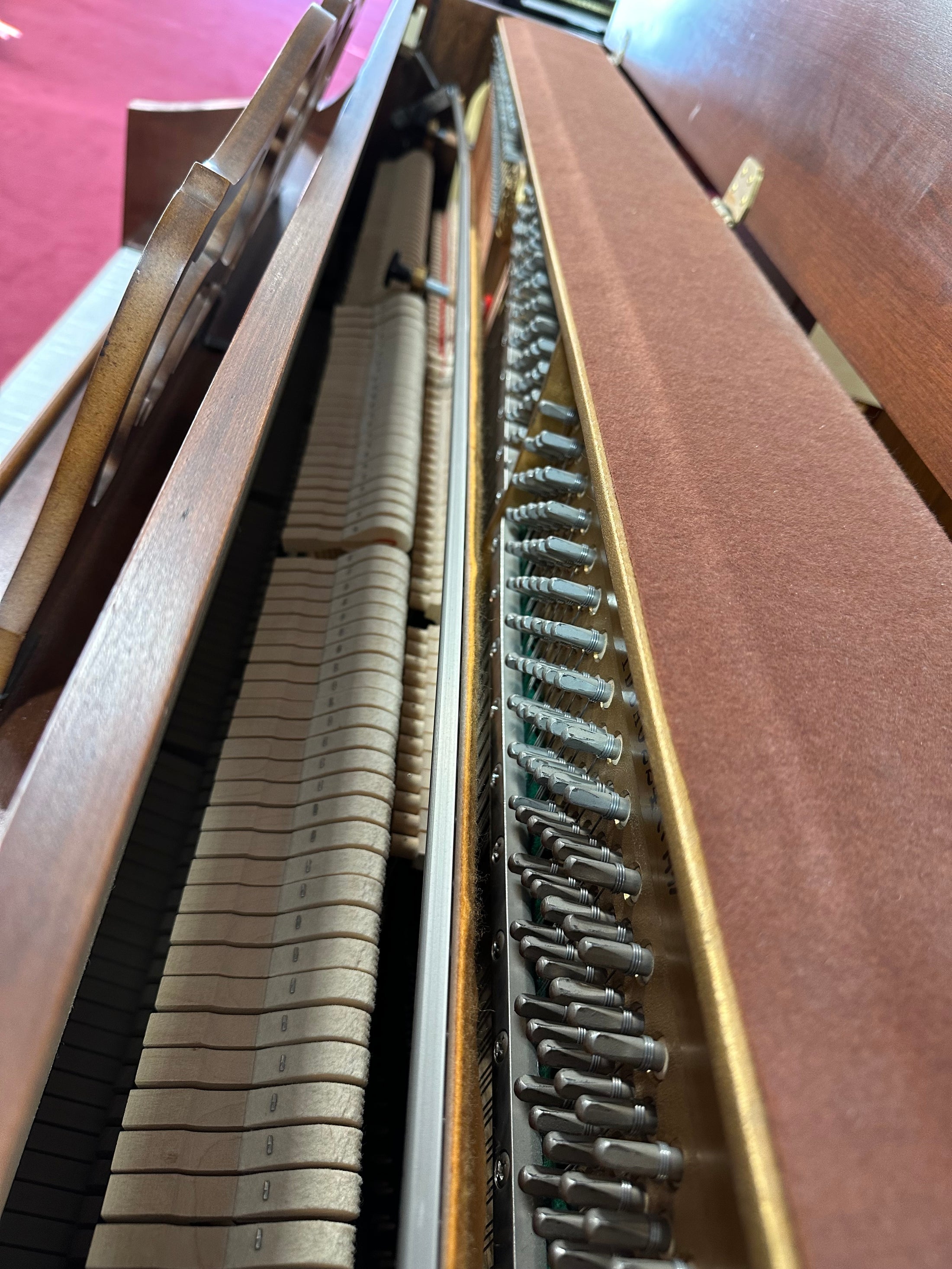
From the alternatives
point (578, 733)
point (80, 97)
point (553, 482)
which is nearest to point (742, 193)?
point (553, 482)

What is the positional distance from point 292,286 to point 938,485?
853 mm

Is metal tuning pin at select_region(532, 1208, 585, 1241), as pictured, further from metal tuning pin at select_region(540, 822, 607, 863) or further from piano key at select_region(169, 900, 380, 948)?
piano key at select_region(169, 900, 380, 948)

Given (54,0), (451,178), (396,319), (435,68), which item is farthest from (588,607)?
(54,0)

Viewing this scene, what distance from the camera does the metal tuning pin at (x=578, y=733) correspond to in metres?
0.86

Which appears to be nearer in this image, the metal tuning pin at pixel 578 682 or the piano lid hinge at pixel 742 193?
the metal tuning pin at pixel 578 682

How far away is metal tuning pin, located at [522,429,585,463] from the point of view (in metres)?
1.21

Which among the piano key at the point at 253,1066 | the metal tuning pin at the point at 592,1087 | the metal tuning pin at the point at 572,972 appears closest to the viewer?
the metal tuning pin at the point at 592,1087

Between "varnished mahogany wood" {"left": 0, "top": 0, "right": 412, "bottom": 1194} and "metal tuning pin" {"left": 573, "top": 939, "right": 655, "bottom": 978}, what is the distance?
365 mm

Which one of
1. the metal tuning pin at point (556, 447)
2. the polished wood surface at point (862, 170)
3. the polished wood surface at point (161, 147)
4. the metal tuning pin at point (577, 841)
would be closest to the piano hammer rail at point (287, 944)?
the metal tuning pin at point (577, 841)

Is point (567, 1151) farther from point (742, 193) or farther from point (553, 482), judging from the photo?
point (742, 193)

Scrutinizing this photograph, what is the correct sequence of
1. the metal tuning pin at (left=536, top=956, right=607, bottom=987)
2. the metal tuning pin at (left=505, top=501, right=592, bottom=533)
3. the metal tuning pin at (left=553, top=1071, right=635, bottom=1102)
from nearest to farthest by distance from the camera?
1. the metal tuning pin at (left=553, top=1071, right=635, bottom=1102)
2. the metal tuning pin at (left=536, top=956, right=607, bottom=987)
3. the metal tuning pin at (left=505, top=501, right=592, bottom=533)

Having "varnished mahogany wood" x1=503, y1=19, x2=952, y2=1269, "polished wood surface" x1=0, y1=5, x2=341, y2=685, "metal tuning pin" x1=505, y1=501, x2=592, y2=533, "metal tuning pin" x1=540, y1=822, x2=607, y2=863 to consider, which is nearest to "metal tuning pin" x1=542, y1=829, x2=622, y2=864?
"metal tuning pin" x1=540, y1=822, x2=607, y2=863

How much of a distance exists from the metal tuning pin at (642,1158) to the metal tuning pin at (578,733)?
348 millimetres

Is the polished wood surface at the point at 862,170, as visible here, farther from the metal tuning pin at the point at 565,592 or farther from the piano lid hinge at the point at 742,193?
the metal tuning pin at the point at 565,592
